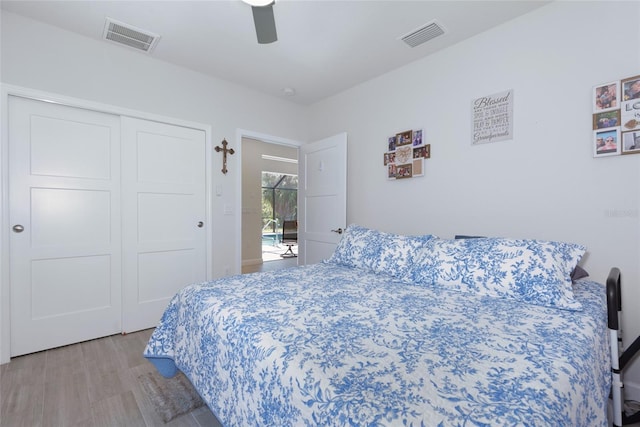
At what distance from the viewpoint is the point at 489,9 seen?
2.12 metres

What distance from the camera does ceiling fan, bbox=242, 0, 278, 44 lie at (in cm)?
157

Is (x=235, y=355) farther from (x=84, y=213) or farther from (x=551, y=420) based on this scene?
(x=84, y=213)

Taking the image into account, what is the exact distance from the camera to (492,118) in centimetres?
233

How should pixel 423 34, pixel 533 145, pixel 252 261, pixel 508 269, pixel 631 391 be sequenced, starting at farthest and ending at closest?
pixel 252 261 < pixel 423 34 < pixel 533 145 < pixel 631 391 < pixel 508 269

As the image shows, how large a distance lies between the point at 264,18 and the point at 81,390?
248 cm

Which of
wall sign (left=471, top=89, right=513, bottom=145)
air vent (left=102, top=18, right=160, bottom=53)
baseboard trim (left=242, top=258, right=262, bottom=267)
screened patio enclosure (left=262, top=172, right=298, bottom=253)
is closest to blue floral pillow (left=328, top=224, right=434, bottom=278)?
wall sign (left=471, top=89, right=513, bottom=145)

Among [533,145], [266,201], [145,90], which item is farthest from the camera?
[266,201]

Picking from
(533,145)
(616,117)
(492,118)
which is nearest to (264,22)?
(492,118)

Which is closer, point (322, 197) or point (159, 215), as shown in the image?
point (159, 215)

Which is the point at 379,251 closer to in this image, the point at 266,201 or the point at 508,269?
the point at 508,269

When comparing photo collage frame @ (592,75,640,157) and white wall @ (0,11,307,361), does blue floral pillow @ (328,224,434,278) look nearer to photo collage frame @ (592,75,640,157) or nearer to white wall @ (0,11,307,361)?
photo collage frame @ (592,75,640,157)

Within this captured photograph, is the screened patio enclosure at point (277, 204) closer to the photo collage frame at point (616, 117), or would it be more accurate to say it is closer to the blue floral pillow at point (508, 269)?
the blue floral pillow at point (508, 269)

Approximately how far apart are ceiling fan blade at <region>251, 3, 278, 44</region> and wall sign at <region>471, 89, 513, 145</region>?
171 centimetres

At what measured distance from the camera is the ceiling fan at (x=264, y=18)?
61.8 inches
